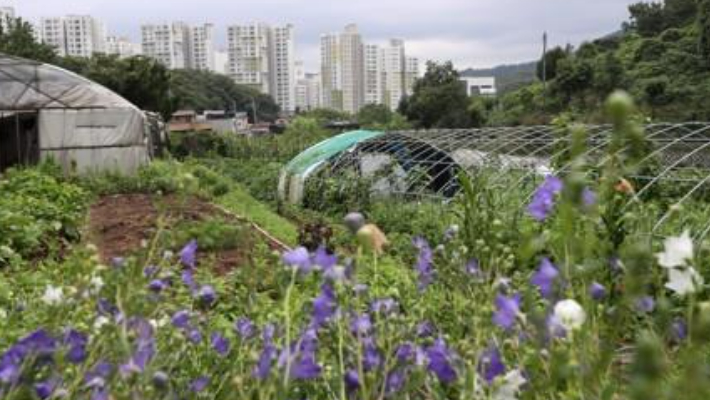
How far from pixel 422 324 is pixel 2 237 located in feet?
22.2


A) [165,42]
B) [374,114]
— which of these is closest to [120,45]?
[165,42]

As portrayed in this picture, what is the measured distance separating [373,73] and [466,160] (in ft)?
294

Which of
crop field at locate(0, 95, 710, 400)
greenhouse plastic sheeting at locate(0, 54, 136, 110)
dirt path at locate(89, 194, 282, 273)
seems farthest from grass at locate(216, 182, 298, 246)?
crop field at locate(0, 95, 710, 400)

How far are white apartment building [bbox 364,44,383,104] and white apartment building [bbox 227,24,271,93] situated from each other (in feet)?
38.0

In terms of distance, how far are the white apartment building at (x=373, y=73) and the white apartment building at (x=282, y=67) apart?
9.01m

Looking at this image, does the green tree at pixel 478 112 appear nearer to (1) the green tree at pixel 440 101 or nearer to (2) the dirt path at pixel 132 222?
(1) the green tree at pixel 440 101

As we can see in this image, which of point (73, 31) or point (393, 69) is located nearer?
point (73, 31)

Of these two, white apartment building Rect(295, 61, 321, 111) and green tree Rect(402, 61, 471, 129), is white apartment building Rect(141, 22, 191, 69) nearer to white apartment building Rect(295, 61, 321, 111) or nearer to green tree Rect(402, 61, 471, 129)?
white apartment building Rect(295, 61, 321, 111)

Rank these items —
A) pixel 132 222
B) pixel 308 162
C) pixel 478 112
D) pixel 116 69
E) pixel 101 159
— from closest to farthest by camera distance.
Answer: pixel 132 222 → pixel 308 162 → pixel 101 159 → pixel 116 69 → pixel 478 112

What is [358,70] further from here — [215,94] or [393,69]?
[215,94]

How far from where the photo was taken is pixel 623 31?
44812mm

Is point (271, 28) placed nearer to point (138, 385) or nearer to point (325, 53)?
point (325, 53)

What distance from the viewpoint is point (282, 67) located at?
102625 millimetres

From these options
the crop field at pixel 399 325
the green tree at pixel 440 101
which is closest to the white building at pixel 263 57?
the green tree at pixel 440 101
